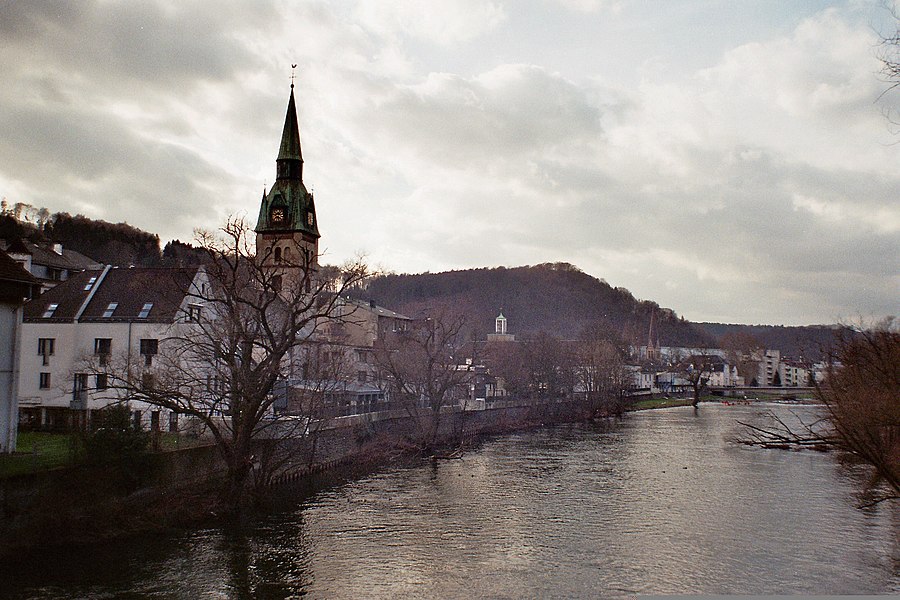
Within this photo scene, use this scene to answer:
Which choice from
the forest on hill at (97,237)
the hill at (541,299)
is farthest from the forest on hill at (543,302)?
the forest on hill at (97,237)

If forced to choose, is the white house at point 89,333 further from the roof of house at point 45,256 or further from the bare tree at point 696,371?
the bare tree at point 696,371

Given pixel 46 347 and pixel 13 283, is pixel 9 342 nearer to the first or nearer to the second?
pixel 13 283

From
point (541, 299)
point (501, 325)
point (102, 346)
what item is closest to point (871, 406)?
point (102, 346)

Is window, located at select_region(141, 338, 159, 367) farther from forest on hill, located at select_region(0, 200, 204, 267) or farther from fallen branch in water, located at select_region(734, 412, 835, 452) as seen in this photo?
forest on hill, located at select_region(0, 200, 204, 267)

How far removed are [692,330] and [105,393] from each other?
611ft

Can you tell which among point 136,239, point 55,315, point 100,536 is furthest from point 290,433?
point 136,239

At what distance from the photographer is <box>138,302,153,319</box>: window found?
1293 inches

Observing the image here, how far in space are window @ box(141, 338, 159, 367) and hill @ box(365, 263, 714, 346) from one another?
355ft

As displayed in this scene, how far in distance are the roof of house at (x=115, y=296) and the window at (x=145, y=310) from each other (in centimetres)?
6

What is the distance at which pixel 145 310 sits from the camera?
3309 cm

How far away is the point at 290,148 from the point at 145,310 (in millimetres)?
29651

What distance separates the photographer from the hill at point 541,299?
511 ft

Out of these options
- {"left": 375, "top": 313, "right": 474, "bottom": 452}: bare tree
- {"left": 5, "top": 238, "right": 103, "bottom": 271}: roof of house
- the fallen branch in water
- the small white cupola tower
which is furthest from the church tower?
the small white cupola tower

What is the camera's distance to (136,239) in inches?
3543
